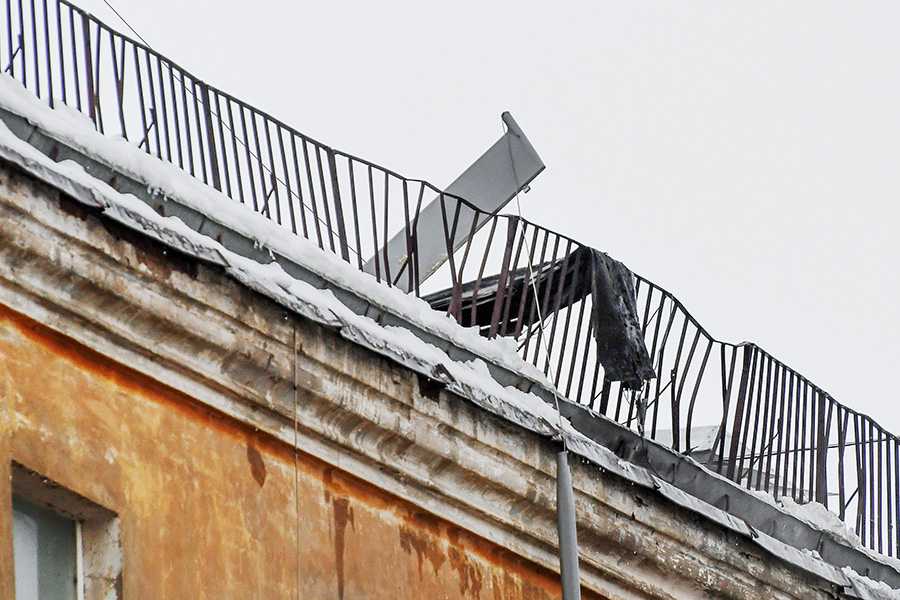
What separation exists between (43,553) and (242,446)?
944mm

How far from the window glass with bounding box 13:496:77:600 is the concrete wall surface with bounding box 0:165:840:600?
17 cm

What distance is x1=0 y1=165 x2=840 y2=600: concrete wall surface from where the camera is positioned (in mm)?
6629

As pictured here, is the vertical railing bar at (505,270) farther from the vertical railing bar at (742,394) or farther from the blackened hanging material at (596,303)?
the vertical railing bar at (742,394)

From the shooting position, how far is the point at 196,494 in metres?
6.98

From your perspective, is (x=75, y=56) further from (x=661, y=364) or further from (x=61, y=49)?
(x=661, y=364)

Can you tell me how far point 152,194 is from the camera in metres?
7.34

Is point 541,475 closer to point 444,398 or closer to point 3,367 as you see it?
point 444,398

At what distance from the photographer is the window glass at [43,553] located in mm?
6500

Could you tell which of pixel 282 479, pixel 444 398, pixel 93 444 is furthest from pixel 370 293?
pixel 93 444

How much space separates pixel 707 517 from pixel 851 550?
59.4 inches

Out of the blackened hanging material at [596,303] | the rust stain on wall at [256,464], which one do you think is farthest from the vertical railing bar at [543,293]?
the rust stain on wall at [256,464]

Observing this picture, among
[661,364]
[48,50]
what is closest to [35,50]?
[48,50]

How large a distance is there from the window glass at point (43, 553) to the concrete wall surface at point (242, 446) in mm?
172

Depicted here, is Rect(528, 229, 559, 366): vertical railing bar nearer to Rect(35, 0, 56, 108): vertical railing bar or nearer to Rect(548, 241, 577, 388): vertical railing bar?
Rect(548, 241, 577, 388): vertical railing bar
